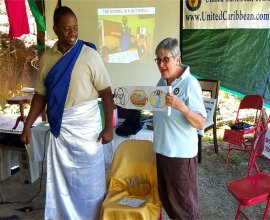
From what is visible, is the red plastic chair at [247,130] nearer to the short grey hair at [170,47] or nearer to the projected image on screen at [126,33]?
the projected image on screen at [126,33]

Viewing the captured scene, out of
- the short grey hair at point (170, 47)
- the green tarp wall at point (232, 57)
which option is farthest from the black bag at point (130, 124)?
the green tarp wall at point (232, 57)

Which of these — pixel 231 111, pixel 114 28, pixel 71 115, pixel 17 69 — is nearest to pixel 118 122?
pixel 71 115

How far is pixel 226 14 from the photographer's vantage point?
4230 millimetres

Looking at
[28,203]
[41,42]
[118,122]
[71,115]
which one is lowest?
[28,203]

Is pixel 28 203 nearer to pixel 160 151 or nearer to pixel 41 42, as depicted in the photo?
pixel 160 151

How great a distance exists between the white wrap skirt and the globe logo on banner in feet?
8.97

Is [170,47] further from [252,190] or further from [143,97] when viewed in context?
[252,190]

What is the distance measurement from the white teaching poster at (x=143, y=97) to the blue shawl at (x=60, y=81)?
0.35m

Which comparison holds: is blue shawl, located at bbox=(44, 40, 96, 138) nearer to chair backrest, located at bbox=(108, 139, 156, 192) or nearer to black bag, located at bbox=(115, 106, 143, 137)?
chair backrest, located at bbox=(108, 139, 156, 192)

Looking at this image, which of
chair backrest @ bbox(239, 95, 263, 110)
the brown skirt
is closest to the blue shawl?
the brown skirt

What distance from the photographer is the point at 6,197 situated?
3.32 metres

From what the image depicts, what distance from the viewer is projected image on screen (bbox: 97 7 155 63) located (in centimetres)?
453

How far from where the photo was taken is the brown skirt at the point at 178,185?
6.24 feet

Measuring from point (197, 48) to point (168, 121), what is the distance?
297 centimetres
